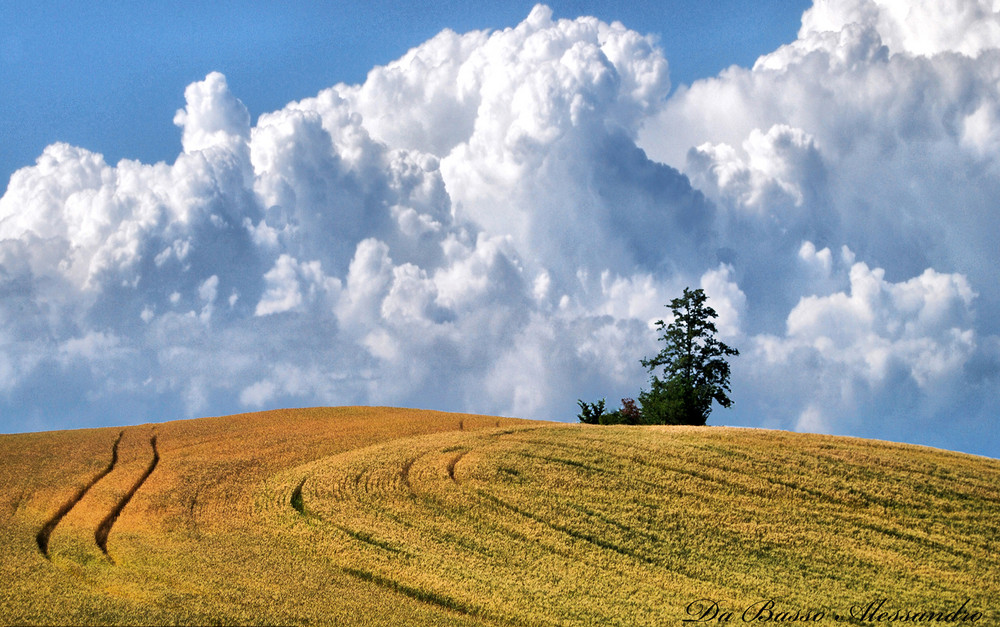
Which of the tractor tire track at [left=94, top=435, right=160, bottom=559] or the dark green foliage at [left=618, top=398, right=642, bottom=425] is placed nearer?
the tractor tire track at [left=94, top=435, right=160, bottom=559]

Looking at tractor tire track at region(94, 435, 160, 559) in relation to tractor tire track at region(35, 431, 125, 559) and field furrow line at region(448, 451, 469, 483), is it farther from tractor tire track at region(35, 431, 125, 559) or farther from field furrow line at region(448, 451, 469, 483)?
field furrow line at region(448, 451, 469, 483)

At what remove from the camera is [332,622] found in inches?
909

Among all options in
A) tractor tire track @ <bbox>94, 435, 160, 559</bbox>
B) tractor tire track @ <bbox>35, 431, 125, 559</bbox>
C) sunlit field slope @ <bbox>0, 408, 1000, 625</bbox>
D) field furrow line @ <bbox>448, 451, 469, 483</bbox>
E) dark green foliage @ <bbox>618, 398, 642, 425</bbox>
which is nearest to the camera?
sunlit field slope @ <bbox>0, 408, 1000, 625</bbox>

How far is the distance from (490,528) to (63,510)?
58.5 ft

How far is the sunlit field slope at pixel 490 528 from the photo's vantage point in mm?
25172

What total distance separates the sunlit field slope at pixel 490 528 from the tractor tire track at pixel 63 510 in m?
0.15

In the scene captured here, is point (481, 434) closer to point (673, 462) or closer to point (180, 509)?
point (673, 462)

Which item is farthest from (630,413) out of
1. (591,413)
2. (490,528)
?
(490,528)

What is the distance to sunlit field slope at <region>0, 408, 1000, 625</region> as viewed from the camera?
82.6ft

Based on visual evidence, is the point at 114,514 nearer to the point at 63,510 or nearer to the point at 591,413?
the point at 63,510

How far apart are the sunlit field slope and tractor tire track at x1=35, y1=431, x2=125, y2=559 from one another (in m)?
0.15

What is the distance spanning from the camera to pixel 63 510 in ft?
109

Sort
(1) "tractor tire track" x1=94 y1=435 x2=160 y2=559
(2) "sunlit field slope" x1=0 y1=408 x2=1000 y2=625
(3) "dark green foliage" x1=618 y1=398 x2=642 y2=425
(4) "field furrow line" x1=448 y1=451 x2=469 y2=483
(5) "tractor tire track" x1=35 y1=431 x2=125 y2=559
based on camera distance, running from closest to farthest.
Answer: (2) "sunlit field slope" x1=0 y1=408 x2=1000 y2=625 → (5) "tractor tire track" x1=35 y1=431 x2=125 y2=559 → (1) "tractor tire track" x1=94 y1=435 x2=160 y2=559 → (4) "field furrow line" x1=448 y1=451 x2=469 y2=483 → (3) "dark green foliage" x1=618 y1=398 x2=642 y2=425

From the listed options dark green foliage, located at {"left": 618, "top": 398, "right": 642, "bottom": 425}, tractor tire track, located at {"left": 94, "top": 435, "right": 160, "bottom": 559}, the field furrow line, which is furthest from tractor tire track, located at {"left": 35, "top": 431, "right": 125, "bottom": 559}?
dark green foliage, located at {"left": 618, "top": 398, "right": 642, "bottom": 425}
